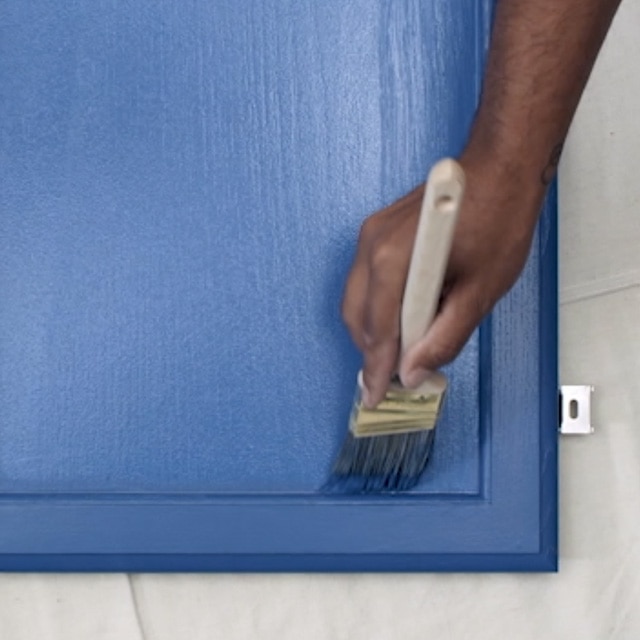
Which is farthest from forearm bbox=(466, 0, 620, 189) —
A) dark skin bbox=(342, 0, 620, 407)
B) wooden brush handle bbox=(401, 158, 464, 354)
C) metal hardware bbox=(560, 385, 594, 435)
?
metal hardware bbox=(560, 385, 594, 435)

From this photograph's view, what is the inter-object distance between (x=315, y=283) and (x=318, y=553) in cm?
21

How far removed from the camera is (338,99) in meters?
1.00

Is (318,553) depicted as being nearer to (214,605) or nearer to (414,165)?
(214,605)

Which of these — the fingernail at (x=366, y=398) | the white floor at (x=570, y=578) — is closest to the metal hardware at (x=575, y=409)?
the white floor at (x=570, y=578)

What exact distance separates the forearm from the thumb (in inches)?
3.5

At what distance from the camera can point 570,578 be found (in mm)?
1032

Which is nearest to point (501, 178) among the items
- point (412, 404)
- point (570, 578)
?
point (412, 404)

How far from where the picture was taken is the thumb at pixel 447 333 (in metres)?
→ 0.83

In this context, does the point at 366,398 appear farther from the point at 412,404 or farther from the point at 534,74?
the point at 534,74

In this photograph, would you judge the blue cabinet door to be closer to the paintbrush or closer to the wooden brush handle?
the paintbrush

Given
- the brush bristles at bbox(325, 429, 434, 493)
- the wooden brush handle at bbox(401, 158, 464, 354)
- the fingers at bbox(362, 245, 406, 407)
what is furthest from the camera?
the brush bristles at bbox(325, 429, 434, 493)

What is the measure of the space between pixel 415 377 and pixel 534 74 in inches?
8.2

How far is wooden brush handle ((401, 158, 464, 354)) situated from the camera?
28.1 inches

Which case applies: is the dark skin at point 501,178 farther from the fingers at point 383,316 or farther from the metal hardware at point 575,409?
the metal hardware at point 575,409
